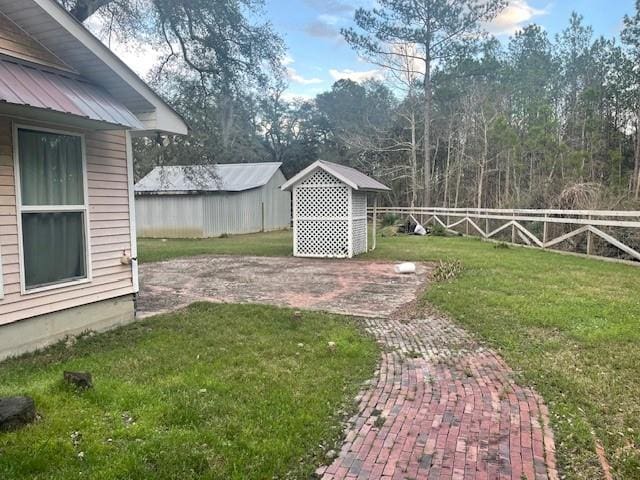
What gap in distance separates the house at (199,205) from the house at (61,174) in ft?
47.4

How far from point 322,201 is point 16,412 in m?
10.9

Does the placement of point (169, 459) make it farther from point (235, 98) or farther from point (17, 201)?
point (235, 98)

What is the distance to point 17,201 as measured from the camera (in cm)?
448

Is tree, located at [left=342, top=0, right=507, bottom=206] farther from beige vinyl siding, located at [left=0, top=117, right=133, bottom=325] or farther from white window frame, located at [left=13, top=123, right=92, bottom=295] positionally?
white window frame, located at [left=13, top=123, right=92, bottom=295]

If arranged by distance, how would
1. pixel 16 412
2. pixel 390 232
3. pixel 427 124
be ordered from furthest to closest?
pixel 427 124 < pixel 390 232 < pixel 16 412

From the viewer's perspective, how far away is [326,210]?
529 inches

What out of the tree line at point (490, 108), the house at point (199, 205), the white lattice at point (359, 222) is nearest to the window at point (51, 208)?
the white lattice at point (359, 222)

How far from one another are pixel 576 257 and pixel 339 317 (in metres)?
8.47

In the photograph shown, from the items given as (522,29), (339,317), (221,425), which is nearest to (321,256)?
(339,317)

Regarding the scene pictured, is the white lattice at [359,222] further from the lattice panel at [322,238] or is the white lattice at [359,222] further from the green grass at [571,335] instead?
the green grass at [571,335]

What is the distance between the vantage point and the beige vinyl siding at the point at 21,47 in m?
4.63

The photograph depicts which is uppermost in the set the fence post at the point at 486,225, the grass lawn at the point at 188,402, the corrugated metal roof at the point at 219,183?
the corrugated metal roof at the point at 219,183

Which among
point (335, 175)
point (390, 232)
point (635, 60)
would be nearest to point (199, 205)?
point (390, 232)

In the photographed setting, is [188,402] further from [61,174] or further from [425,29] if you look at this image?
[425,29]
